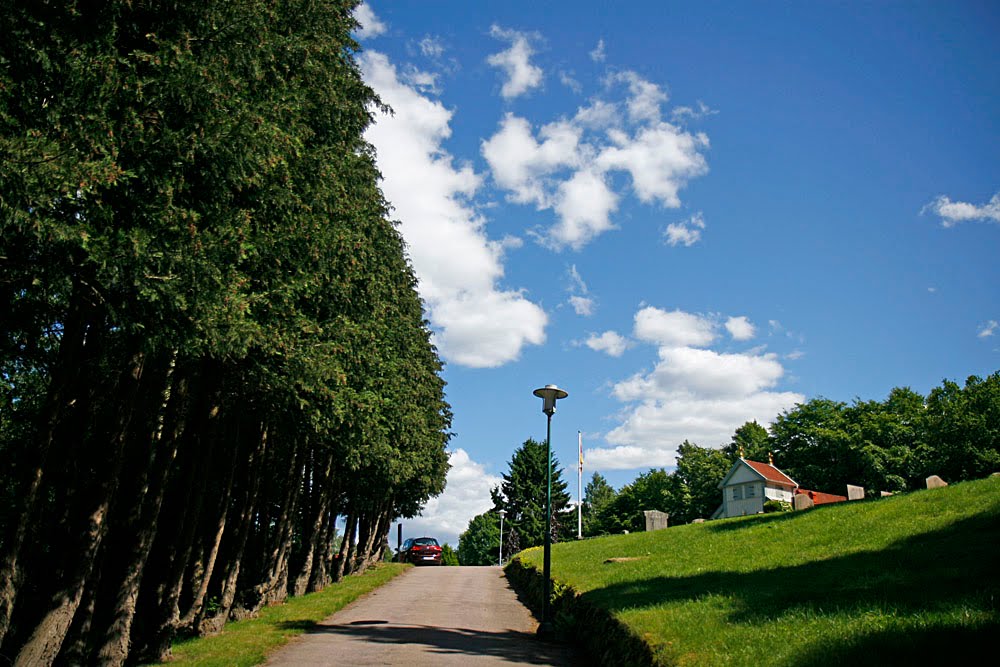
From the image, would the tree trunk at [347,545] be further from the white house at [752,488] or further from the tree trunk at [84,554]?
the white house at [752,488]

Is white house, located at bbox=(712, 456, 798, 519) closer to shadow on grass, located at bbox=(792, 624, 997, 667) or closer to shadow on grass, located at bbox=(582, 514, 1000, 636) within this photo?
shadow on grass, located at bbox=(582, 514, 1000, 636)

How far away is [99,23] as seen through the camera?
30.1 ft

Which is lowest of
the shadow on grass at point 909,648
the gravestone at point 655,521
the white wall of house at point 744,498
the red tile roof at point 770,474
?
the shadow on grass at point 909,648

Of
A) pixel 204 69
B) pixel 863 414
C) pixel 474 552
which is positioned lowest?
pixel 474 552

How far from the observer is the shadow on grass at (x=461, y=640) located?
39.0ft

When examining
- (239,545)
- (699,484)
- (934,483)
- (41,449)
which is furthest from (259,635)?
(699,484)

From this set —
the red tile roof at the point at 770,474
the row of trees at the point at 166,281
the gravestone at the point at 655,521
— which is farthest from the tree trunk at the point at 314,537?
the red tile roof at the point at 770,474

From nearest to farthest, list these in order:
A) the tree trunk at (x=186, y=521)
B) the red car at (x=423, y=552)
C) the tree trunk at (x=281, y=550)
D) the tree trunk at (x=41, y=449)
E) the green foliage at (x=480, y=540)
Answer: the tree trunk at (x=41, y=449), the tree trunk at (x=186, y=521), the tree trunk at (x=281, y=550), the red car at (x=423, y=552), the green foliage at (x=480, y=540)

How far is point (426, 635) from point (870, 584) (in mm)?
8220

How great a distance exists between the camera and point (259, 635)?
14.1 m

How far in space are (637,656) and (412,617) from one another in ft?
32.0

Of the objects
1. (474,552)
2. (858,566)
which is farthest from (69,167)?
(474,552)

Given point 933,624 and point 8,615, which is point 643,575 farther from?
point 8,615

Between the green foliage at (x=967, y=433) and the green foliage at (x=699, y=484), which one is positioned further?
Answer: the green foliage at (x=699, y=484)
